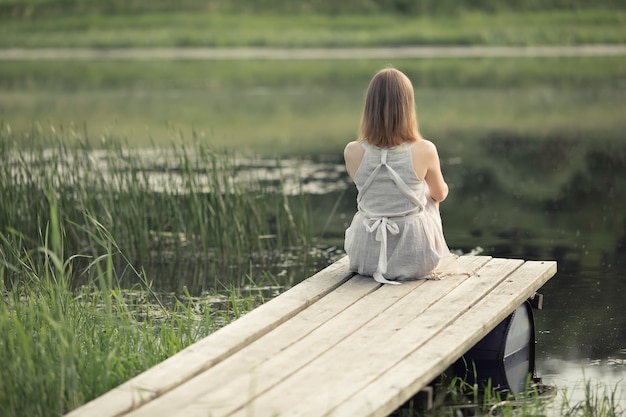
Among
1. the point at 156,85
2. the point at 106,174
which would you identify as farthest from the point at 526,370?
the point at 156,85

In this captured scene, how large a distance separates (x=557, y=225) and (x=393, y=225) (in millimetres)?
3855

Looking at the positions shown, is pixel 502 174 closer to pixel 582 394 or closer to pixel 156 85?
pixel 582 394

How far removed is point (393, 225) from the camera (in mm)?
5516

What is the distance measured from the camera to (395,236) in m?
5.55

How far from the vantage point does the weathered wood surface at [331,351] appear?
3965 millimetres

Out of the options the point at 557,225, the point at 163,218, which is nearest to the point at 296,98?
the point at 557,225

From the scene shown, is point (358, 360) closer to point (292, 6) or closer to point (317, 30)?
point (317, 30)

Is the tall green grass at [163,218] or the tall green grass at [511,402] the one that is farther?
the tall green grass at [163,218]

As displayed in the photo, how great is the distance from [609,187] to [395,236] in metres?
5.64

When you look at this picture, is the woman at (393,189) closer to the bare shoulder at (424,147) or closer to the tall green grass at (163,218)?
the bare shoulder at (424,147)

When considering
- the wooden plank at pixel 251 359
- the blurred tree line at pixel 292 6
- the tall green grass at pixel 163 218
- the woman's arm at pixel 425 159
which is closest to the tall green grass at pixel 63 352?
the wooden plank at pixel 251 359

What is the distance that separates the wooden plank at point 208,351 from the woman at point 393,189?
0.66 feet

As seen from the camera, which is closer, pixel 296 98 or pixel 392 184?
pixel 392 184

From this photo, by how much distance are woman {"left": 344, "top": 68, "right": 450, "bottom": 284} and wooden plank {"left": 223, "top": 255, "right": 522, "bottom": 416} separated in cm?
27
